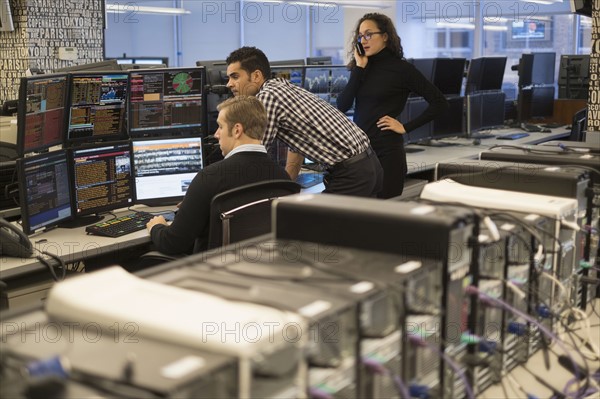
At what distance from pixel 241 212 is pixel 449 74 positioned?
3933 millimetres

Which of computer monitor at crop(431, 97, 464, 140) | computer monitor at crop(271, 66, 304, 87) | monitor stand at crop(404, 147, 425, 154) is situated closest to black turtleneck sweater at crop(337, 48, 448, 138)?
computer monitor at crop(271, 66, 304, 87)

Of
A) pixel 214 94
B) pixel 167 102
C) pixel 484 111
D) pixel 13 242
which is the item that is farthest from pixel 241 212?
pixel 484 111

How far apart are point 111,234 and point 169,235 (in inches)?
13.7

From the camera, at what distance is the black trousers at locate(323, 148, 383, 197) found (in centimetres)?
344

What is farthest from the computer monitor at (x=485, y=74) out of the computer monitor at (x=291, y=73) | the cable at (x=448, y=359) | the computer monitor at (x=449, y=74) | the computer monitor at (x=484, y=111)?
the cable at (x=448, y=359)


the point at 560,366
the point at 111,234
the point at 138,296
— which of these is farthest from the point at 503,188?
the point at 111,234

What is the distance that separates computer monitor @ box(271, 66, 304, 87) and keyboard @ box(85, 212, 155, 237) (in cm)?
166

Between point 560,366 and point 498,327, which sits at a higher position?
point 498,327

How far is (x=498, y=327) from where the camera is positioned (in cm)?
164

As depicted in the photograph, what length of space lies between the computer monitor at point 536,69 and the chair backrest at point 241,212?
200 inches

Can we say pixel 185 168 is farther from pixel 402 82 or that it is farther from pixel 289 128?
pixel 402 82

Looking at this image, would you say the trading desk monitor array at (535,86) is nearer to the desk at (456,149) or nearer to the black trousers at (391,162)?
the desk at (456,149)

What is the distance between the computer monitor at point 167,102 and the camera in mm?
3607

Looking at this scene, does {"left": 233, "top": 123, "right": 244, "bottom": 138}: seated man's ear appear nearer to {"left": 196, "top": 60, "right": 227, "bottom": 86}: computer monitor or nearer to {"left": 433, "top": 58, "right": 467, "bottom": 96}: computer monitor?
{"left": 196, "top": 60, "right": 227, "bottom": 86}: computer monitor
